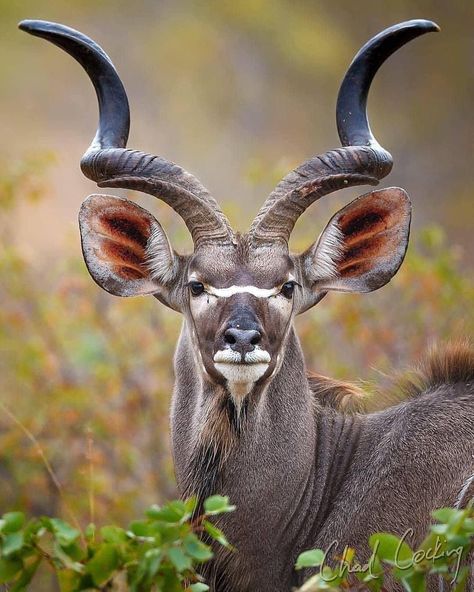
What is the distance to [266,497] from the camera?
6.67 m

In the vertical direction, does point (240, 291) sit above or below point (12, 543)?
above

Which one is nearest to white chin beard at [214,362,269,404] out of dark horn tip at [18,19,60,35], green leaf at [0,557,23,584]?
green leaf at [0,557,23,584]

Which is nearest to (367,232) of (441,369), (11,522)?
(441,369)

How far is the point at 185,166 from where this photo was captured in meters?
19.2

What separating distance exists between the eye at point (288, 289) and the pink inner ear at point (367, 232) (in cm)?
50

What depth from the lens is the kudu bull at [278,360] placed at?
6.55 m

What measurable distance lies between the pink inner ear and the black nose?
48.6 inches

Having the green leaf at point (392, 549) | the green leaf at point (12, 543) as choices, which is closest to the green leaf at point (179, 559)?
the green leaf at point (12, 543)

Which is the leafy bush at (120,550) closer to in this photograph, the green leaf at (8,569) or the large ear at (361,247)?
the green leaf at (8,569)

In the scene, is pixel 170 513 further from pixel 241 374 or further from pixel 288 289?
pixel 288 289

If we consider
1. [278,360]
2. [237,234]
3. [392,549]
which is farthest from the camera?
[237,234]

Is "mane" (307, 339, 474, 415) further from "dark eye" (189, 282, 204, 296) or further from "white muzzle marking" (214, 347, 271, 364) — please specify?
"white muzzle marking" (214, 347, 271, 364)

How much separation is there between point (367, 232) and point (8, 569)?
127 inches

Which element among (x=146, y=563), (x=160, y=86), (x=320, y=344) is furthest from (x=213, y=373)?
(x=160, y=86)
